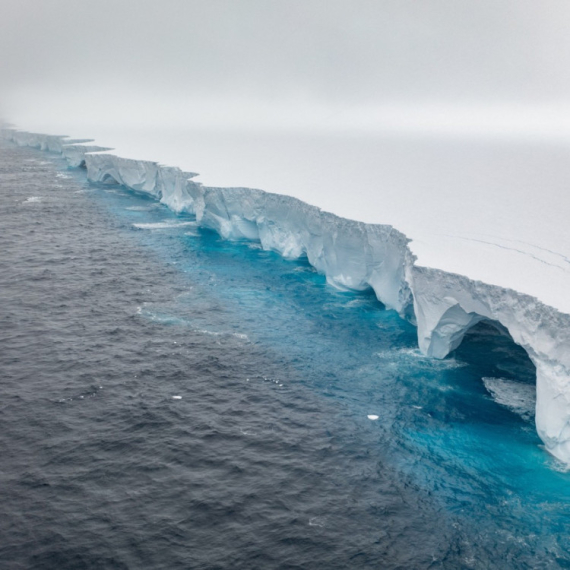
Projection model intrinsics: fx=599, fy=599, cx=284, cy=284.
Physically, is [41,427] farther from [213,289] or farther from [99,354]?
[213,289]

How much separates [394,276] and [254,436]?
10.1 m

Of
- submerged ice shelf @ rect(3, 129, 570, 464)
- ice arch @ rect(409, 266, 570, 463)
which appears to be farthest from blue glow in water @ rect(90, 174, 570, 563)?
submerged ice shelf @ rect(3, 129, 570, 464)

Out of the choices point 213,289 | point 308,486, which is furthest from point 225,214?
point 308,486

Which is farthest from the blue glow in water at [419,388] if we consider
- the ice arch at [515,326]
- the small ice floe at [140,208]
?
the small ice floe at [140,208]

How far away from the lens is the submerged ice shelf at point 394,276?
1488 centimetres

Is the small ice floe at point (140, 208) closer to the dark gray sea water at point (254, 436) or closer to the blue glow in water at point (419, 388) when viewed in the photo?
the blue glow in water at point (419, 388)

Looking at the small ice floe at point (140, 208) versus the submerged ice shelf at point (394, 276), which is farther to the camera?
the small ice floe at point (140, 208)

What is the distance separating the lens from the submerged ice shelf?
14.9m

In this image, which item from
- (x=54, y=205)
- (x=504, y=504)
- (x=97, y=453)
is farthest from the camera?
(x=54, y=205)

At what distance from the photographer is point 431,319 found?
19.0 m

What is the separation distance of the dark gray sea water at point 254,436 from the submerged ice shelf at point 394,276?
912 millimetres

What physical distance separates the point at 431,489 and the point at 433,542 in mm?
1768

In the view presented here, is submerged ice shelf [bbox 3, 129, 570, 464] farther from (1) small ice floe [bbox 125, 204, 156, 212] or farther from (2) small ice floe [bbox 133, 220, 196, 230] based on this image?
(2) small ice floe [bbox 133, 220, 196, 230]

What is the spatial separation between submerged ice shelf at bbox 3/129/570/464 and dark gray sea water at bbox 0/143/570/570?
0.91 metres
